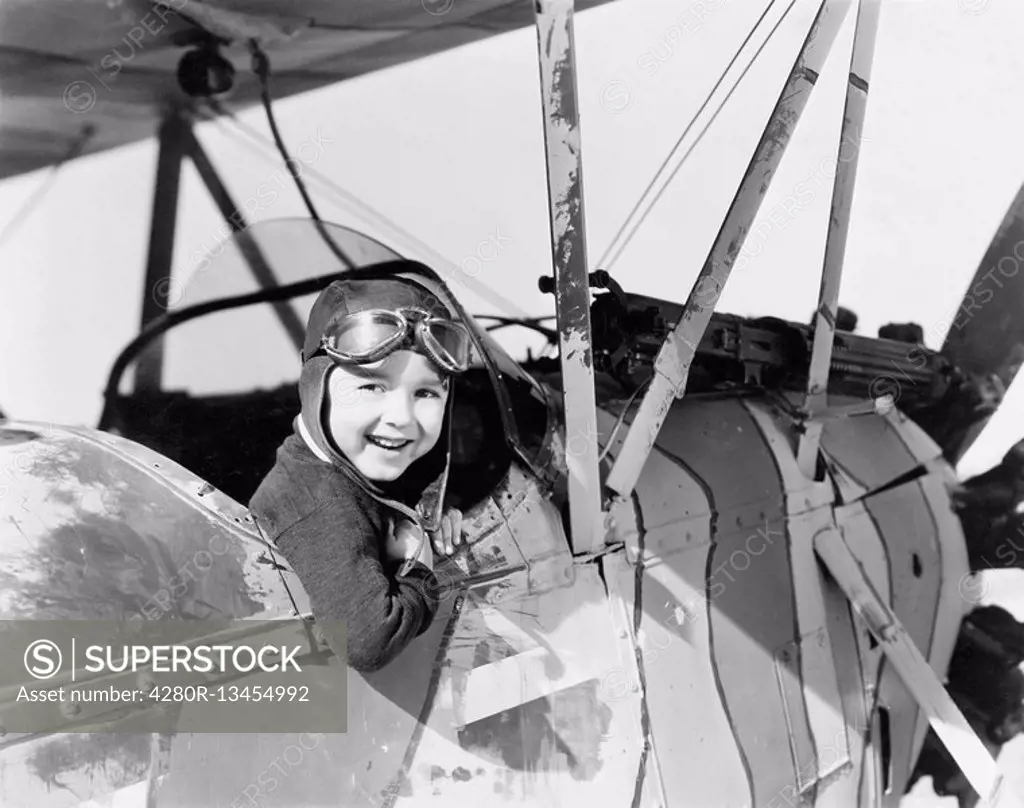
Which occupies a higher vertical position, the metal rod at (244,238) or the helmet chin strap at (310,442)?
the metal rod at (244,238)

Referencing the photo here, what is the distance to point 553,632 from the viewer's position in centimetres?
182

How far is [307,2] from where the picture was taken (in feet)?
6.46

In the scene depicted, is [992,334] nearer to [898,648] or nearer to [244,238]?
[898,648]

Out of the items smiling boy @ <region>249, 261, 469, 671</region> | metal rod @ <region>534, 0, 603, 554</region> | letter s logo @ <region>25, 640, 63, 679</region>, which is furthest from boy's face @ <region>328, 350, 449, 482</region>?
letter s logo @ <region>25, 640, 63, 679</region>

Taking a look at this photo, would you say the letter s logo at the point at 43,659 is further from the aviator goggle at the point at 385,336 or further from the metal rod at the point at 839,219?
the metal rod at the point at 839,219

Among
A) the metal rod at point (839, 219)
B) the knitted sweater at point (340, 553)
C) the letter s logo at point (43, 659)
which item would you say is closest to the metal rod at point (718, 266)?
the metal rod at point (839, 219)

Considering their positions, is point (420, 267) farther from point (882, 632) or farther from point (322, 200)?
point (882, 632)

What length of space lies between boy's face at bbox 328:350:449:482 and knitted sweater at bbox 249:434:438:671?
0.19 ft

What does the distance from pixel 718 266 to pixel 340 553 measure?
1.14m

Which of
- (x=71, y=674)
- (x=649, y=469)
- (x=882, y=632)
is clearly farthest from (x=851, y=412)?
(x=71, y=674)

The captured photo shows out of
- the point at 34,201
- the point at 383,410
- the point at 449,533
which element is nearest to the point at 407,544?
the point at 449,533

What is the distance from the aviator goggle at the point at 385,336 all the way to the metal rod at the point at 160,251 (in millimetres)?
297

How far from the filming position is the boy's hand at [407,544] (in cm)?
157

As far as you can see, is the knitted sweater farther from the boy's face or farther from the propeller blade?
the propeller blade
